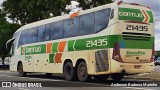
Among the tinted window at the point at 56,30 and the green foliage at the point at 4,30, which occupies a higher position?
the green foliage at the point at 4,30

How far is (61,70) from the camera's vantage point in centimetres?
2109

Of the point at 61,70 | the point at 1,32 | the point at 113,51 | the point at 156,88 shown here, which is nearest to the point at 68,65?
the point at 61,70

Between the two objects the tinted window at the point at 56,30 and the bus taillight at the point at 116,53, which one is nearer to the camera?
the bus taillight at the point at 116,53

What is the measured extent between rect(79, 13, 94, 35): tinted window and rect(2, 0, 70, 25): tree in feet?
51.5

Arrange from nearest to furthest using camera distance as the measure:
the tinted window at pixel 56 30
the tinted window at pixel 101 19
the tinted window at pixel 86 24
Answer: the tinted window at pixel 101 19, the tinted window at pixel 86 24, the tinted window at pixel 56 30

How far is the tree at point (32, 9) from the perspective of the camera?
35.3 meters

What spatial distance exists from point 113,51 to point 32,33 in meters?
8.86

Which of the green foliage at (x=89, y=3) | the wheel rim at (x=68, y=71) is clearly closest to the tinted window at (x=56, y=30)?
the wheel rim at (x=68, y=71)

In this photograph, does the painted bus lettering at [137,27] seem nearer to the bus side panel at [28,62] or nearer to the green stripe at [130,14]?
the green stripe at [130,14]

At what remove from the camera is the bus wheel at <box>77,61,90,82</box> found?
18.9m

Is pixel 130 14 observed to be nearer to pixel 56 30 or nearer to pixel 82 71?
pixel 82 71

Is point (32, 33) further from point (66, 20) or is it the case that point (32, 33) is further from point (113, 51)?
point (113, 51)

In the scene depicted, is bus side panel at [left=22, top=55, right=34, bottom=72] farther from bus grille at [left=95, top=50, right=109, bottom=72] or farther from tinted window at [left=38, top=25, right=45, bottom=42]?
bus grille at [left=95, top=50, right=109, bottom=72]

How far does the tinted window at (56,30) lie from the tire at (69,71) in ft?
5.85
